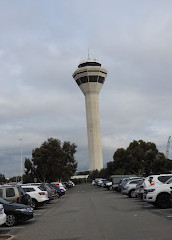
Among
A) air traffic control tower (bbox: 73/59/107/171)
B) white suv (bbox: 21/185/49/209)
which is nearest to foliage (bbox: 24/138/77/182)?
white suv (bbox: 21/185/49/209)

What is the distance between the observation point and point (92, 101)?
13000 cm

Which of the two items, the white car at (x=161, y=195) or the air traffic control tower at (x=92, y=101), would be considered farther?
the air traffic control tower at (x=92, y=101)

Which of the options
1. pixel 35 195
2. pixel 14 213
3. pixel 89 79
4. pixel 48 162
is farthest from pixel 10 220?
pixel 89 79

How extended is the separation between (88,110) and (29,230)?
11864 cm

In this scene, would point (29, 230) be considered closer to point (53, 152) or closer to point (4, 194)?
point (4, 194)

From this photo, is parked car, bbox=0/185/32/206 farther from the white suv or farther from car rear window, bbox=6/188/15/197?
the white suv

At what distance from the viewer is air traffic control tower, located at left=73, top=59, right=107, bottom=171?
13012 cm

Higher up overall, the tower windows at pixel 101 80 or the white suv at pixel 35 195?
the tower windows at pixel 101 80

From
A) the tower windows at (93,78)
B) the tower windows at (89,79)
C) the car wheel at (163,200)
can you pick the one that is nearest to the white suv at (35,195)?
the car wheel at (163,200)

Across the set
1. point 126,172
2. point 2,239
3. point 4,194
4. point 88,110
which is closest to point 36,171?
point 126,172

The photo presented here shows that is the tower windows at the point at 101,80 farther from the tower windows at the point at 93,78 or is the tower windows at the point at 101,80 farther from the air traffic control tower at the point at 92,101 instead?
the tower windows at the point at 93,78

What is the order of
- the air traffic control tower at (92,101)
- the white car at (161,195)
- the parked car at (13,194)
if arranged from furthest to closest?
1. the air traffic control tower at (92,101)
2. the white car at (161,195)
3. the parked car at (13,194)

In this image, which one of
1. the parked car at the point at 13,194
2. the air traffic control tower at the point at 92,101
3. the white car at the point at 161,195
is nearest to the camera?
the parked car at the point at 13,194

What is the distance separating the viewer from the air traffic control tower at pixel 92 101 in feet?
427
